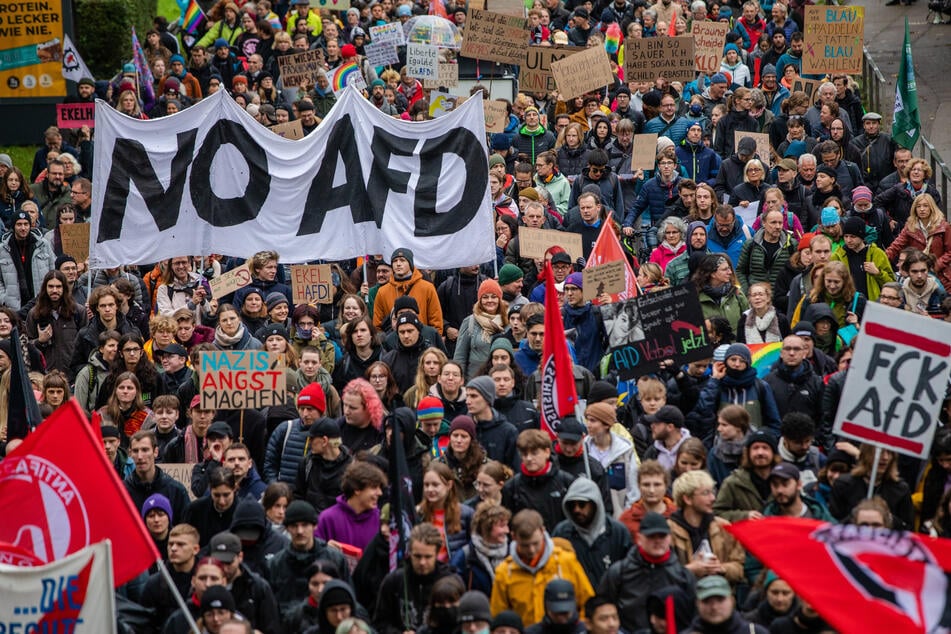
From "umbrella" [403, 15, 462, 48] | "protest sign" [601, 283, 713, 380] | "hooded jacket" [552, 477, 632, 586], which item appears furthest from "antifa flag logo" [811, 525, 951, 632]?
"umbrella" [403, 15, 462, 48]

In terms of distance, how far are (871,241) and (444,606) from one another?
24.6 ft

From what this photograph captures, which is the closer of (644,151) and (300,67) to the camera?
(644,151)

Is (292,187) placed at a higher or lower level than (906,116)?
lower

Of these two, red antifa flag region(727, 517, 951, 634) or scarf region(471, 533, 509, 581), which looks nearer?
red antifa flag region(727, 517, 951, 634)

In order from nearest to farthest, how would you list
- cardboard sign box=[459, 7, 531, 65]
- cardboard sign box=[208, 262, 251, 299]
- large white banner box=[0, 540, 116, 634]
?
1. large white banner box=[0, 540, 116, 634]
2. cardboard sign box=[208, 262, 251, 299]
3. cardboard sign box=[459, 7, 531, 65]

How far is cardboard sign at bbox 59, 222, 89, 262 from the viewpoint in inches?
651

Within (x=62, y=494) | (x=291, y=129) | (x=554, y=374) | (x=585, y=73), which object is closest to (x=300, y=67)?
(x=291, y=129)

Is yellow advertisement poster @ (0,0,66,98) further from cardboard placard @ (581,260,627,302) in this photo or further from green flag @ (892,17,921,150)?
cardboard placard @ (581,260,627,302)

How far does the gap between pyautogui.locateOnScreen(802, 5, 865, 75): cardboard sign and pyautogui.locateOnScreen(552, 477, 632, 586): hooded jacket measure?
1123 centimetres

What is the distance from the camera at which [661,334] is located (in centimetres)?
1173

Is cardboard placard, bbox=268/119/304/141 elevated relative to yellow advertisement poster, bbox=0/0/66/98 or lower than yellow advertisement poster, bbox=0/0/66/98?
lower

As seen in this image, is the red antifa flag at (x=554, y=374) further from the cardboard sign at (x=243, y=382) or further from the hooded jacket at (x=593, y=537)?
the cardboard sign at (x=243, y=382)

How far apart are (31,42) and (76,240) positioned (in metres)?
9.11

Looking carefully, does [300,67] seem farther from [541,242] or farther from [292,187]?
[541,242]
